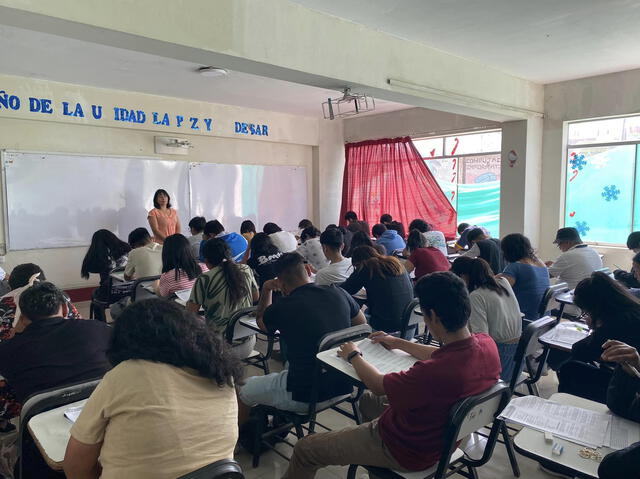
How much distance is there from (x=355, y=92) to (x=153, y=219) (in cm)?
311

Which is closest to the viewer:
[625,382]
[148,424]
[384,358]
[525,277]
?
[148,424]

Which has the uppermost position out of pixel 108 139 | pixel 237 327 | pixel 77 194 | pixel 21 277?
pixel 108 139

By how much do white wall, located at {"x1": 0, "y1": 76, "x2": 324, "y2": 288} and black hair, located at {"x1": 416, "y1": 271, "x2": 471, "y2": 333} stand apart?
5150 mm

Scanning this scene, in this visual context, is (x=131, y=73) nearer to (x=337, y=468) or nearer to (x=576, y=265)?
(x=337, y=468)

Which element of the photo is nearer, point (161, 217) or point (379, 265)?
point (379, 265)

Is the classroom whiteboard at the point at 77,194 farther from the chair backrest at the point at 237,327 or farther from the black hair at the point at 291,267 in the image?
the black hair at the point at 291,267

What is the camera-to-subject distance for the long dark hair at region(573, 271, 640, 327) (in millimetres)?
2025

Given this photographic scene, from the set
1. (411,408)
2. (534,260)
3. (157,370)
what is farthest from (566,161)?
(157,370)

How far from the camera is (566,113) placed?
5824 mm

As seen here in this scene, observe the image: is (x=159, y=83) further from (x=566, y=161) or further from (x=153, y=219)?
(x=566, y=161)

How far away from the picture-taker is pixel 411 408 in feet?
5.06

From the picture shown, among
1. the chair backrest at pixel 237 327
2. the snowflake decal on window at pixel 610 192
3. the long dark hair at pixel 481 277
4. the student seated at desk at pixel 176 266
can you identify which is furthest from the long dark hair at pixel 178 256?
the snowflake decal on window at pixel 610 192

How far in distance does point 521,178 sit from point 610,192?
45.1 inches

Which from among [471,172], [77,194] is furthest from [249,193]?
[471,172]
